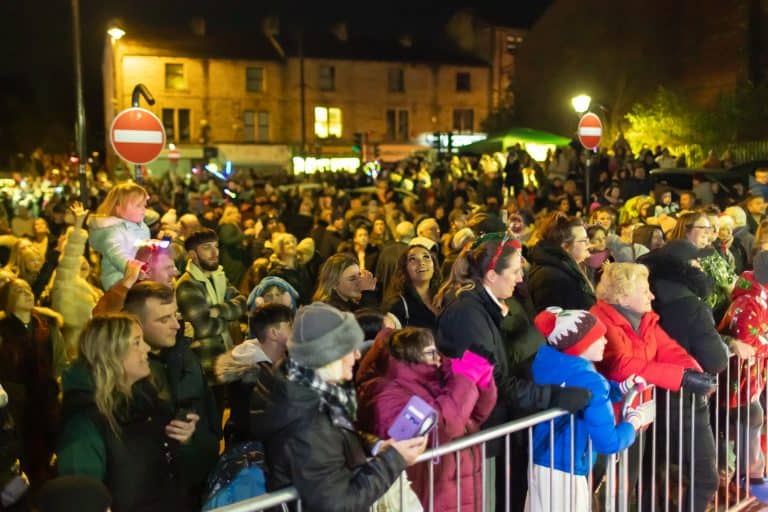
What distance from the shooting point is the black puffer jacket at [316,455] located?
3.02 meters

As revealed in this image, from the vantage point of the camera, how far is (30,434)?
5.66 metres

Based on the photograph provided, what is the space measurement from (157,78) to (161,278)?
49.6 meters

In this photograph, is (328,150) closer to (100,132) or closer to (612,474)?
(100,132)

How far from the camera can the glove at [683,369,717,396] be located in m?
4.83

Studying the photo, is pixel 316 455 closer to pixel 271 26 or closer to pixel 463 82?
pixel 271 26

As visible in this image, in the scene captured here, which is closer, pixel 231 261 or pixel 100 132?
pixel 231 261

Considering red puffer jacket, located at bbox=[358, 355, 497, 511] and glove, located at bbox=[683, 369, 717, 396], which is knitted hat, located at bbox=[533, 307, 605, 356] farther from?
glove, located at bbox=[683, 369, 717, 396]

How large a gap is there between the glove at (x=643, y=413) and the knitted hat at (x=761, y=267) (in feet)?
6.06

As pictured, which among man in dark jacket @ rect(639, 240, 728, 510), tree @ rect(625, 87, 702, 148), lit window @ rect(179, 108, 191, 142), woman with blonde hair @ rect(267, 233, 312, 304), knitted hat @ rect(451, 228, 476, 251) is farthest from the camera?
lit window @ rect(179, 108, 191, 142)

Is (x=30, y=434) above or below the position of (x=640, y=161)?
below

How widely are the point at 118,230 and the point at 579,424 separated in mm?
3845

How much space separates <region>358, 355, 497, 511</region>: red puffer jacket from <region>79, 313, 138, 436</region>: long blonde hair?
3.57 feet

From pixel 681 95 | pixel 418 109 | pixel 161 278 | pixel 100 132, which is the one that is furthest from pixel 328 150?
pixel 161 278

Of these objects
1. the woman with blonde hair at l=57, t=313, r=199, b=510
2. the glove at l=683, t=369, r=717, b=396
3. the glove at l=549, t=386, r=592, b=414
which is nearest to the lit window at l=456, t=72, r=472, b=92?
the glove at l=683, t=369, r=717, b=396
